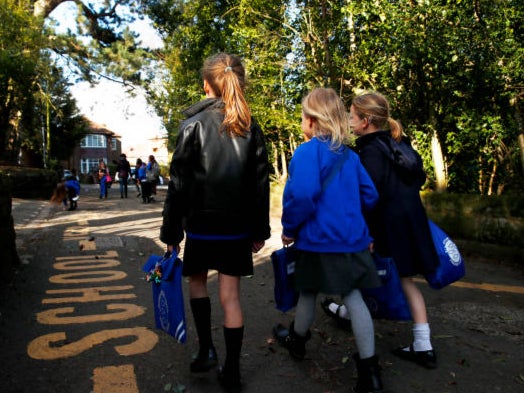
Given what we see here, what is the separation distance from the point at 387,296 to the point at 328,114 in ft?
4.05

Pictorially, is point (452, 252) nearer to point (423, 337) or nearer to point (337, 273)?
point (423, 337)

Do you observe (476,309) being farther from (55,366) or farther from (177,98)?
(177,98)

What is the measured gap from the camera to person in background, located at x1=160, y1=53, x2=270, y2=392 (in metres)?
2.52

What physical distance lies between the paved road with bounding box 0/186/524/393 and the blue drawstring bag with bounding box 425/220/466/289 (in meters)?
0.52

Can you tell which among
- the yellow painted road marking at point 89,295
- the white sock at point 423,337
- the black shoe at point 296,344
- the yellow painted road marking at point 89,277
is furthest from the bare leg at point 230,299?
the yellow painted road marking at point 89,277

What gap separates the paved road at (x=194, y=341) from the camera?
2.69 m

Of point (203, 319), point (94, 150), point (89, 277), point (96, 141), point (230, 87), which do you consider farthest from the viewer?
point (96, 141)

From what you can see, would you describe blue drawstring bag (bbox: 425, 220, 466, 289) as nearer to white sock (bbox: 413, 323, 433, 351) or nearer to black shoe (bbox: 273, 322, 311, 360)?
white sock (bbox: 413, 323, 433, 351)

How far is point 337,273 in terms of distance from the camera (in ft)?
8.38

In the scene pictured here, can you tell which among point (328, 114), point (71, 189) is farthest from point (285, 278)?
point (71, 189)

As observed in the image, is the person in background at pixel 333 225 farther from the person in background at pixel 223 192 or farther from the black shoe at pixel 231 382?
the black shoe at pixel 231 382

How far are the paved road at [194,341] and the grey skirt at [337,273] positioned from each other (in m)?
0.60

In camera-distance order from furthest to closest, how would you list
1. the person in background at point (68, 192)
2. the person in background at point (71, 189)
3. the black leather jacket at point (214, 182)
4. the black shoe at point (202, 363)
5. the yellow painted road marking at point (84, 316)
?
the person in background at point (71, 189) → the person in background at point (68, 192) → the yellow painted road marking at point (84, 316) → the black shoe at point (202, 363) → the black leather jacket at point (214, 182)

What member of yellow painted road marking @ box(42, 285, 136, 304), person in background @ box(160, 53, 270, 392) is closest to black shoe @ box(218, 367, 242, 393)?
person in background @ box(160, 53, 270, 392)
